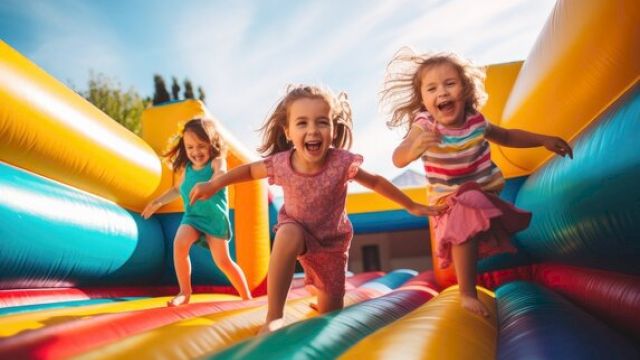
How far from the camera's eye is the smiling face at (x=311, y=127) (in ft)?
5.32

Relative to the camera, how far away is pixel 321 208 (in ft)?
5.61

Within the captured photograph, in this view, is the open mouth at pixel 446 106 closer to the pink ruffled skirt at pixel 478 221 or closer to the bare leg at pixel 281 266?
the pink ruffled skirt at pixel 478 221

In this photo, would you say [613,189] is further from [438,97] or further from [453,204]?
[438,97]

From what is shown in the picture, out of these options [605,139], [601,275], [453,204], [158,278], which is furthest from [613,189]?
[158,278]

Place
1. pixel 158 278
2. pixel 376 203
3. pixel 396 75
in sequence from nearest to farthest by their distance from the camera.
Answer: pixel 396 75
pixel 158 278
pixel 376 203

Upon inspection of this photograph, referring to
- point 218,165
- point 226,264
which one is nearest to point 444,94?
point 218,165

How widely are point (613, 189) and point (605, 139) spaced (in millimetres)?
170

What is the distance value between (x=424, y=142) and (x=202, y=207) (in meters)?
1.40

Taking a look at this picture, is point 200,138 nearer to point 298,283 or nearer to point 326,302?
point 326,302

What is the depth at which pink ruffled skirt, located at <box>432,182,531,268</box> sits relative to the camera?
5.12ft

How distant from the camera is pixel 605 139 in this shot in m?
1.34

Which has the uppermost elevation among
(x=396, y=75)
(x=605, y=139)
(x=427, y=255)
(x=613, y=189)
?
(x=396, y=75)

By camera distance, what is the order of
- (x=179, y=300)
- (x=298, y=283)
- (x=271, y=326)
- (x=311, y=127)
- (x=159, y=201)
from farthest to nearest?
(x=298, y=283) < (x=159, y=201) < (x=179, y=300) < (x=311, y=127) < (x=271, y=326)

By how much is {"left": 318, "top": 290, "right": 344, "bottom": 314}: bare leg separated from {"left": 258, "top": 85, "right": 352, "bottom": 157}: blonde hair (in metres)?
0.58
